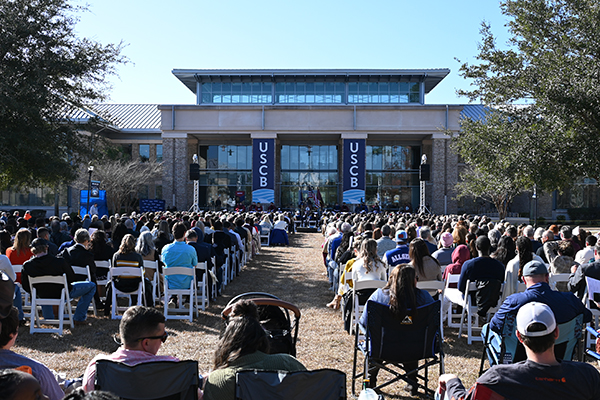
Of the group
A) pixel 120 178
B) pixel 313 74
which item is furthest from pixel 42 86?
pixel 313 74

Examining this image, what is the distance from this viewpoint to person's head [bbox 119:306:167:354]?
3.26 m

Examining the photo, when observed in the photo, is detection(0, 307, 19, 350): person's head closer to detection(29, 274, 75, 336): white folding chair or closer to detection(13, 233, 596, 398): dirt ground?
detection(13, 233, 596, 398): dirt ground

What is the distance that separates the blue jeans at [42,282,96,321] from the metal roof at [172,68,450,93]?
123ft

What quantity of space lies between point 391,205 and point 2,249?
38510 mm

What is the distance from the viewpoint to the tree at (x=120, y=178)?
39.3m

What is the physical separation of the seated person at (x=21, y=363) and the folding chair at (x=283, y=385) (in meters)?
1.13

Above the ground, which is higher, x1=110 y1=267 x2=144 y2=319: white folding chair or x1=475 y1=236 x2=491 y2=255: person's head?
x1=475 y1=236 x2=491 y2=255: person's head

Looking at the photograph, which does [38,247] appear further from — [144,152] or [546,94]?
[144,152]

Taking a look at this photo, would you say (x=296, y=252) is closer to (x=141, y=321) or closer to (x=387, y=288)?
(x=387, y=288)

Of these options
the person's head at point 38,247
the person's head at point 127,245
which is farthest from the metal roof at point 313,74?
the person's head at point 38,247

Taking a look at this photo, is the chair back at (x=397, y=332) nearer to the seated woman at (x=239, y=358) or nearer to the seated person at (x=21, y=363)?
the seated woman at (x=239, y=358)

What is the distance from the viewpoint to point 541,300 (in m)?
4.53

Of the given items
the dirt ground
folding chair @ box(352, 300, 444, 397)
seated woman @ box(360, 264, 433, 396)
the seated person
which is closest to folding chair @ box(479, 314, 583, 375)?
folding chair @ box(352, 300, 444, 397)

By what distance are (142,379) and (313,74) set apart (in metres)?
42.4
